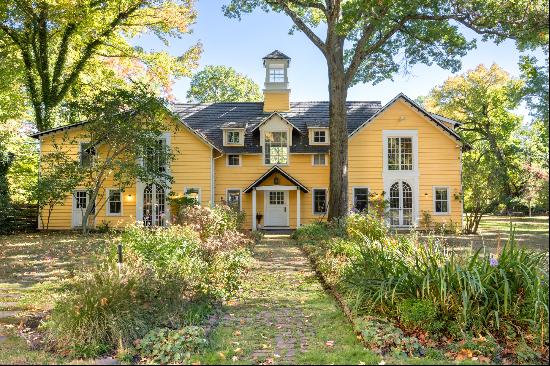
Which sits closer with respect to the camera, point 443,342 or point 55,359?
point 55,359

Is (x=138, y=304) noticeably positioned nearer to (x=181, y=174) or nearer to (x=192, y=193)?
(x=192, y=193)

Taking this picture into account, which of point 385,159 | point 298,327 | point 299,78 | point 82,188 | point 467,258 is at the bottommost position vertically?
point 298,327

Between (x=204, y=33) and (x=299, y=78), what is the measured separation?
626cm

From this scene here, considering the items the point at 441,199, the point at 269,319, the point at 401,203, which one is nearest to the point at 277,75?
the point at 401,203

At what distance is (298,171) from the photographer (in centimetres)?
2388

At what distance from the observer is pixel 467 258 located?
621 centimetres

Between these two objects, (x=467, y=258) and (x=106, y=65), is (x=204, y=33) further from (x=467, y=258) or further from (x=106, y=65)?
(x=467, y=258)

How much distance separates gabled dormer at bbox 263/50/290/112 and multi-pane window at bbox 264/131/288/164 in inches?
98.8

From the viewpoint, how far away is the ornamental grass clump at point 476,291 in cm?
505

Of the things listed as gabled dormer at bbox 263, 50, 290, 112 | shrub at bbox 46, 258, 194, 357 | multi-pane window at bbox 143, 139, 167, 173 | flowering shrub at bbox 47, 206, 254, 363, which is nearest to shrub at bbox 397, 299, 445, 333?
flowering shrub at bbox 47, 206, 254, 363

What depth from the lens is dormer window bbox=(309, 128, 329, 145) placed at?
2394cm

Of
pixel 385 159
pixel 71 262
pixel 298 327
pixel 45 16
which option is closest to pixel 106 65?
pixel 45 16

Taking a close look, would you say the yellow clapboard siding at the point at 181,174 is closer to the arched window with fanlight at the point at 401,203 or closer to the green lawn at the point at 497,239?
the arched window with fanlight at the point at 401,203

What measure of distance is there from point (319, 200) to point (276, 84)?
7.25 metres
